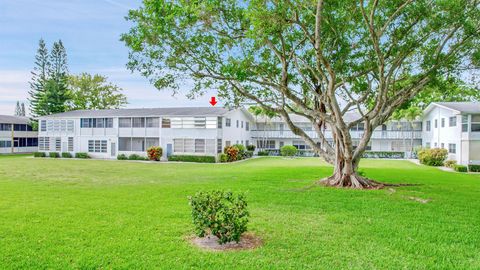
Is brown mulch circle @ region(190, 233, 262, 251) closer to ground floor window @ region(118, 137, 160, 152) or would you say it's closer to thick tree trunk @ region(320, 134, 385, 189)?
thick tree trunk @ region(320, 134, 385, 189)

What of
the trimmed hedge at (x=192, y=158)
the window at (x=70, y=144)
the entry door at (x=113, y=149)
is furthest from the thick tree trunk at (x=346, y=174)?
the window at (x=70, y=144)

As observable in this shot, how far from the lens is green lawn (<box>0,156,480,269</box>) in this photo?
21.0 feet

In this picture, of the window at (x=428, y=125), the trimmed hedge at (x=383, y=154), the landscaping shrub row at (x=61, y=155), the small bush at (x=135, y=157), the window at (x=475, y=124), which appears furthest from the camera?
the trimmed hedge at (x=383, y=154)

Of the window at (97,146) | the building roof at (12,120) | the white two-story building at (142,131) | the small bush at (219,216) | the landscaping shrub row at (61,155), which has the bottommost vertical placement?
the landscaping shrub row at (61,155)

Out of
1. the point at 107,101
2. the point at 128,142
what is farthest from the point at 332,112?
the point at 107,101

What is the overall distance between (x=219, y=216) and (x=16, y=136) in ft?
170

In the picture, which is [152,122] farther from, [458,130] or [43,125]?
[458,130]

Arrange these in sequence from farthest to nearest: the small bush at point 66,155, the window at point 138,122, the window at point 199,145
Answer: the small bush at point 66,155 → the window at point 138,122 → the window at point 199,145

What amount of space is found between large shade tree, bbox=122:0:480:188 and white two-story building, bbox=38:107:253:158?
17933 millimetres

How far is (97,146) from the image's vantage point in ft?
132

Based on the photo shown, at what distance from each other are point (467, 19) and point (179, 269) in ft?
43.7

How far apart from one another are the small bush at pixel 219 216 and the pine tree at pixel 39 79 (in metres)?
50.7

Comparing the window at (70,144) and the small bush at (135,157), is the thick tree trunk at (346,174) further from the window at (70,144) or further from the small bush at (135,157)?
the window at (70,144)

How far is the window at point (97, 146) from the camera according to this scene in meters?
40.0
